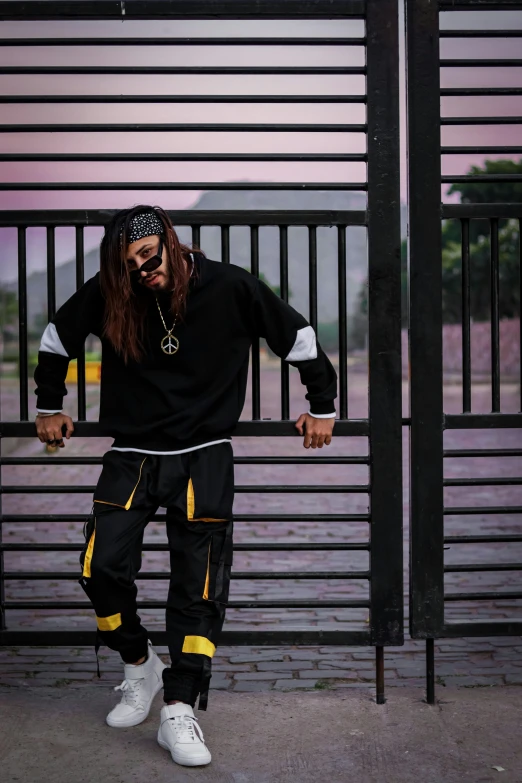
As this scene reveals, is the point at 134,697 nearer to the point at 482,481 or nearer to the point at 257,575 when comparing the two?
the point at 257,575

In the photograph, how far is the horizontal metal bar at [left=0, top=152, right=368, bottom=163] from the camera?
4160mm

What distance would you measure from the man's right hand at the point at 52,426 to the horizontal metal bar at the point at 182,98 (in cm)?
133

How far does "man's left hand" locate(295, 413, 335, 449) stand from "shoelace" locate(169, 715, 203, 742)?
1146 millimetres

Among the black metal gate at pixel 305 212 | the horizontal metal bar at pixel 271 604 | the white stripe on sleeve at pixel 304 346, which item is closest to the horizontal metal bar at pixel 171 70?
the black metal gate at pixel 305 212

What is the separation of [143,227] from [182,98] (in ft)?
2.45

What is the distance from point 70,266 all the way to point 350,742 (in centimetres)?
278

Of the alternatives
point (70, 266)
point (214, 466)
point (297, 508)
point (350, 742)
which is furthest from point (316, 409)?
point (297, 508)

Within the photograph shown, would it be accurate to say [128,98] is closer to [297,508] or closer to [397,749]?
[397,749]

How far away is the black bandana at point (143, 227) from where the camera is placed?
12.3ft

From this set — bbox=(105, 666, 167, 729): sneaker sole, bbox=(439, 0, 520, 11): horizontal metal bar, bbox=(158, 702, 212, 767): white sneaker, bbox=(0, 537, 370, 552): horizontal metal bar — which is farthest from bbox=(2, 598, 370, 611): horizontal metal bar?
bbox=(439, 0, 520, 11): horizontal metal bar

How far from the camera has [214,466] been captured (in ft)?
12.7

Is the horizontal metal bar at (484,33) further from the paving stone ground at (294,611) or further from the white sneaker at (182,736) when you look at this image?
the white sneaker at (182,736)

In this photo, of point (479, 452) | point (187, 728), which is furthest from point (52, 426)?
point (479, 452)

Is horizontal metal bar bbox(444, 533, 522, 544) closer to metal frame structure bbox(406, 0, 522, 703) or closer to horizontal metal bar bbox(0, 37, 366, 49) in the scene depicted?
metal frame structure bbox(406, 0, 522, 703)
